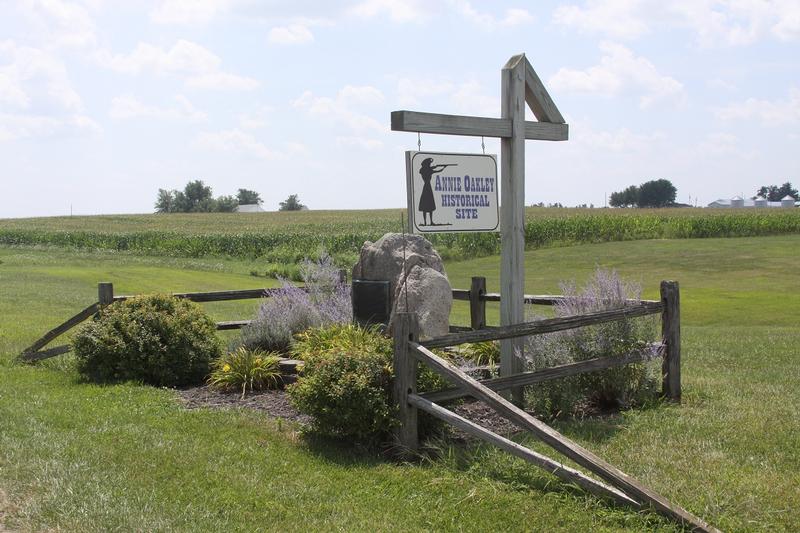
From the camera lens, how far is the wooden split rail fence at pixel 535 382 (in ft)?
19.0

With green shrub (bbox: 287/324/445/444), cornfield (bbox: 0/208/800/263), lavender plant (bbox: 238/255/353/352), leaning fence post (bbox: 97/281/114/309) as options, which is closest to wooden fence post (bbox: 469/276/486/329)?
lavender plant (bbox: 238/255/353/352)

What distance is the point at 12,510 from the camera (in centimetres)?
597

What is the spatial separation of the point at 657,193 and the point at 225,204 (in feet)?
245

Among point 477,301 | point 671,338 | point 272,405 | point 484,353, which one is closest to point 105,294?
point 272,405

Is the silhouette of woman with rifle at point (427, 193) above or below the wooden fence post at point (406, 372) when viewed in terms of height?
above

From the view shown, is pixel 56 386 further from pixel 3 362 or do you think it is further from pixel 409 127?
pixel 409 127

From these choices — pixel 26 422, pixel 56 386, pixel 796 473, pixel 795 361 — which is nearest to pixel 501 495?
pixel 796 473

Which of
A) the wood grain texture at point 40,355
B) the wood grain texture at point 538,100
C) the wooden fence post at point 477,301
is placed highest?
the wood grain texture at point 538,100

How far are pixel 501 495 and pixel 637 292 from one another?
442 centimetres

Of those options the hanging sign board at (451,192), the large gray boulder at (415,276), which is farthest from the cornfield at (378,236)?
the hanging sign board at (451,192)

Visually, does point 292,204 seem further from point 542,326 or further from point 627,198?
point 542,326

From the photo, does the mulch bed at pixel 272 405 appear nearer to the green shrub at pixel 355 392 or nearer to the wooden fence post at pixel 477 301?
the green shrub at pixel 355 392

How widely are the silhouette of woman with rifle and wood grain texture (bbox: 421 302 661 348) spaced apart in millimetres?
1277

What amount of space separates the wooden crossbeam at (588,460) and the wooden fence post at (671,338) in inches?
137
